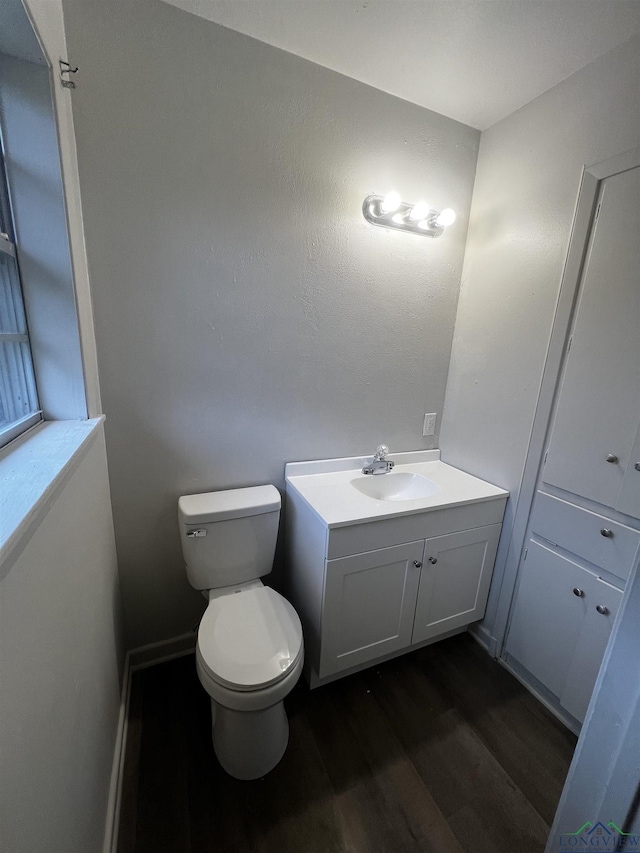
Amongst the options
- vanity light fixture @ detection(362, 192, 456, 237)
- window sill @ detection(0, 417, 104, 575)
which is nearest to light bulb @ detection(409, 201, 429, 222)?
vanity light fixture @ detection(362, 192, 456, 237)

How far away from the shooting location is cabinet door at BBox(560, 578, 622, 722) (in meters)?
1.20

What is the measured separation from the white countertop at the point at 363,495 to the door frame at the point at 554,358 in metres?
0.15

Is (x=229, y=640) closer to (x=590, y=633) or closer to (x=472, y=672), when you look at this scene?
(x=472, y=672)

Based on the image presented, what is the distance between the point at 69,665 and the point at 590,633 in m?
1.64

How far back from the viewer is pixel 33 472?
0.64m

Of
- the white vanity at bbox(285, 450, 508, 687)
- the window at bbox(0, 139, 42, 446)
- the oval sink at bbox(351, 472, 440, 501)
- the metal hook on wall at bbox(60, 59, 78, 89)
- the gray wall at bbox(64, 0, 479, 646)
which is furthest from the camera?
the oval sink at bbox(351, 472, 440, 501)

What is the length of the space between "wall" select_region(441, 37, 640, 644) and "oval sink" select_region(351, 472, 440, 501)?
0.28 metres

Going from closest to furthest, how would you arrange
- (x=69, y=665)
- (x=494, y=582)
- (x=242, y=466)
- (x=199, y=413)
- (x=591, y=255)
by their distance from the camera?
1. (x=69, y=665)
2. (x=591, y=255)
3. (x=199, y=413)
4. (x=242, y=466)
5. (x=494, y=582)

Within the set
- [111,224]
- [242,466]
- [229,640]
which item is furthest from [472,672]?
[111,224]

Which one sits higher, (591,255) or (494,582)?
(591,255)

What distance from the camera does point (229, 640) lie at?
Result: 112 centimetres

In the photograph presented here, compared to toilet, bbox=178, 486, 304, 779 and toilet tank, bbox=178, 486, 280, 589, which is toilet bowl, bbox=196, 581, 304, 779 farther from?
toilet tank, bbox=178, 486, 280, 589

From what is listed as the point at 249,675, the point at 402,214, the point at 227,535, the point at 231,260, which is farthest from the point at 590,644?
the point at 231,260

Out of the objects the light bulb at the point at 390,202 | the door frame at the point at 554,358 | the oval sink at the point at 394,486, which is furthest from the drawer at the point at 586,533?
the light bulb at the point at 390,202
